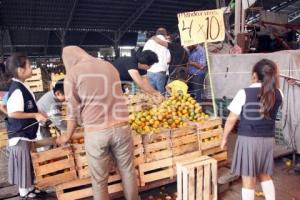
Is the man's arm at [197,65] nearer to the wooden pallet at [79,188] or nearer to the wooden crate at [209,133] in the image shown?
the wooden crate at [209,133]

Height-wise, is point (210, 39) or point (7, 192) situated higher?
point (210, 39)

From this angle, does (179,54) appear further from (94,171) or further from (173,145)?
(94,171)

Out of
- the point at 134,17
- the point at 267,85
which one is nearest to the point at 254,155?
the point at 267,85

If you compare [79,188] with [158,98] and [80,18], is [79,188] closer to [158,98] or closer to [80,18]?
[158,98]

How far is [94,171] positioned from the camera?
114 inches

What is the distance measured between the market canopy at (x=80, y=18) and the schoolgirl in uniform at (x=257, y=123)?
11.6 metres

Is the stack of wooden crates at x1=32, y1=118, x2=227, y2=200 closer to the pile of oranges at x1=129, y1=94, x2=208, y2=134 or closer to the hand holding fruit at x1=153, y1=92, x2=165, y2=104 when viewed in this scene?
the pile of oranges at x1=129, y1=94, x2=208, y2=134

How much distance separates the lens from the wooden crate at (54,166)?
307 centimetres

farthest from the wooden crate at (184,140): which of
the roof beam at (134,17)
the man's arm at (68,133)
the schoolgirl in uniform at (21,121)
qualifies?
the roof beam at (134,17)

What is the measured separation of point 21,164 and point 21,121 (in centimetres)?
47

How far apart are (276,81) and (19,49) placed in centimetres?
1878

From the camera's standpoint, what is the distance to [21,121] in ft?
10.4

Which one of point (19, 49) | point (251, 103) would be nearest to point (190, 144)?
point (251, 103)

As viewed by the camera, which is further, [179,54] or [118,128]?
[179,54]
